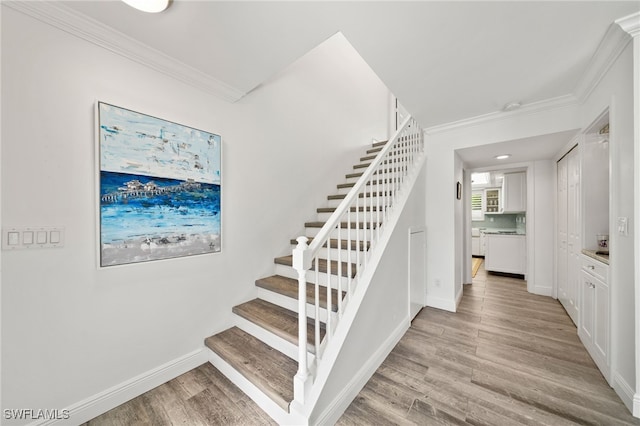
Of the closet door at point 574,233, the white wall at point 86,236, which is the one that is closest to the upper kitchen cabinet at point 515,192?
the closet door at point 574,233

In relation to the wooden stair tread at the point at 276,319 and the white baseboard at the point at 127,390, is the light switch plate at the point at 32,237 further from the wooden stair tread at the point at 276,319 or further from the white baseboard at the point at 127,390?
the wooden stair tread at the point at 276,319

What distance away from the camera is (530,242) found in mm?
3791

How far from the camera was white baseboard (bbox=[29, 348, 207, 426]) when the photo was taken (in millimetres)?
1391

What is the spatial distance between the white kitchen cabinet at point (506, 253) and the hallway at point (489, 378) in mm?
2050

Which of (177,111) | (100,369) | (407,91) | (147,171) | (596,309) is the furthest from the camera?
(407,91)

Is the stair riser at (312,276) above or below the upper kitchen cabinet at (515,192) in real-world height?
below

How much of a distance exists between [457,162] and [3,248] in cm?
419

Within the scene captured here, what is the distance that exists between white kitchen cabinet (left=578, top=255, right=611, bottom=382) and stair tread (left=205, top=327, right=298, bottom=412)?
2358 mm

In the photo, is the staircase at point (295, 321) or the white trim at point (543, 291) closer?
the staircase at point (295, 321)

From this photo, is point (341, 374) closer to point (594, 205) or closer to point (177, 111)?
point (177, 111)

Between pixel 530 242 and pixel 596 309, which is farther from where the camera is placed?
pixel 530 242

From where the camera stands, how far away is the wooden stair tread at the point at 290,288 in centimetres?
178

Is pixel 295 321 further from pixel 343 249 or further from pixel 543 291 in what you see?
pixel 543 291

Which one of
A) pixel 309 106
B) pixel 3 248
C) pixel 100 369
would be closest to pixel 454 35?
pixel 309 106
